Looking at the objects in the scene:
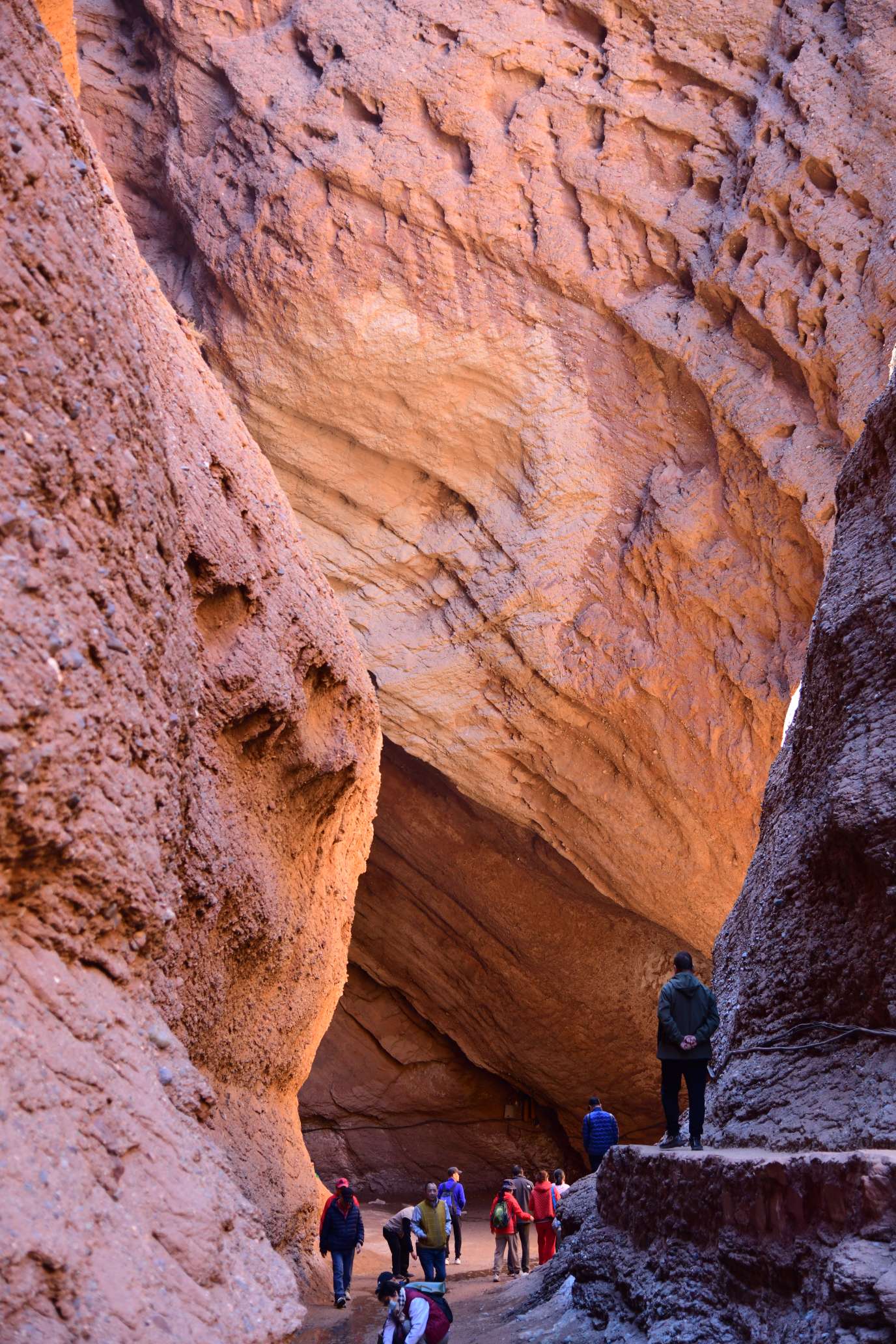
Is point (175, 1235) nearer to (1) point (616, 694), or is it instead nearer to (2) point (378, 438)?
(1) point (616, 694)

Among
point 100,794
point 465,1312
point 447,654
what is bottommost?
point 465,1312

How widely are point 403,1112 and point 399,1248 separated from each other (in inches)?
312

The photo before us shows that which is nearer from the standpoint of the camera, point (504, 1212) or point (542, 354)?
point (504, 1212)

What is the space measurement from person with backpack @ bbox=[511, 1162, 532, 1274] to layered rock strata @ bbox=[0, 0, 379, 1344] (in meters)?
4.89

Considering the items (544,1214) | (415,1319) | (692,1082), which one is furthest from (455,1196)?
(692,1082)

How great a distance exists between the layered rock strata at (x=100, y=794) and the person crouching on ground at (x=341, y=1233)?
259 cm

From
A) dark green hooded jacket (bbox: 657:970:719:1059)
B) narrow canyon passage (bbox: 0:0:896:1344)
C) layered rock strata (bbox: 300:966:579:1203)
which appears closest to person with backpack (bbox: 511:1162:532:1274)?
narrow canyon passage (bbox: 0:0:896:1344)

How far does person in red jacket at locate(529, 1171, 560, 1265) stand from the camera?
8656mm

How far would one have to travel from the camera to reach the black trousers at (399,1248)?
732cm

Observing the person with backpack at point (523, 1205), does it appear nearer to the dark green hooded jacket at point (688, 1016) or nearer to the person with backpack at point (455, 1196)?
the person with backpack at point (455, 1196)

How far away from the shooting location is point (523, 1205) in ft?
30.0

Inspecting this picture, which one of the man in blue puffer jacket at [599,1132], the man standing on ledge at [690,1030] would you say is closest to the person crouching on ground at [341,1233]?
the man in blue puffer jacket at [599,1132]

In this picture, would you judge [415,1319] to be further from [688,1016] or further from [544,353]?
[544,353]

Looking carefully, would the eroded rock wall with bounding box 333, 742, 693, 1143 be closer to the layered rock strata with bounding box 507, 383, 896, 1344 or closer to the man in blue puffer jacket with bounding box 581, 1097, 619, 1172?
the man in blue puffer jacket with bounding box 581, 1097, 619, 1172
